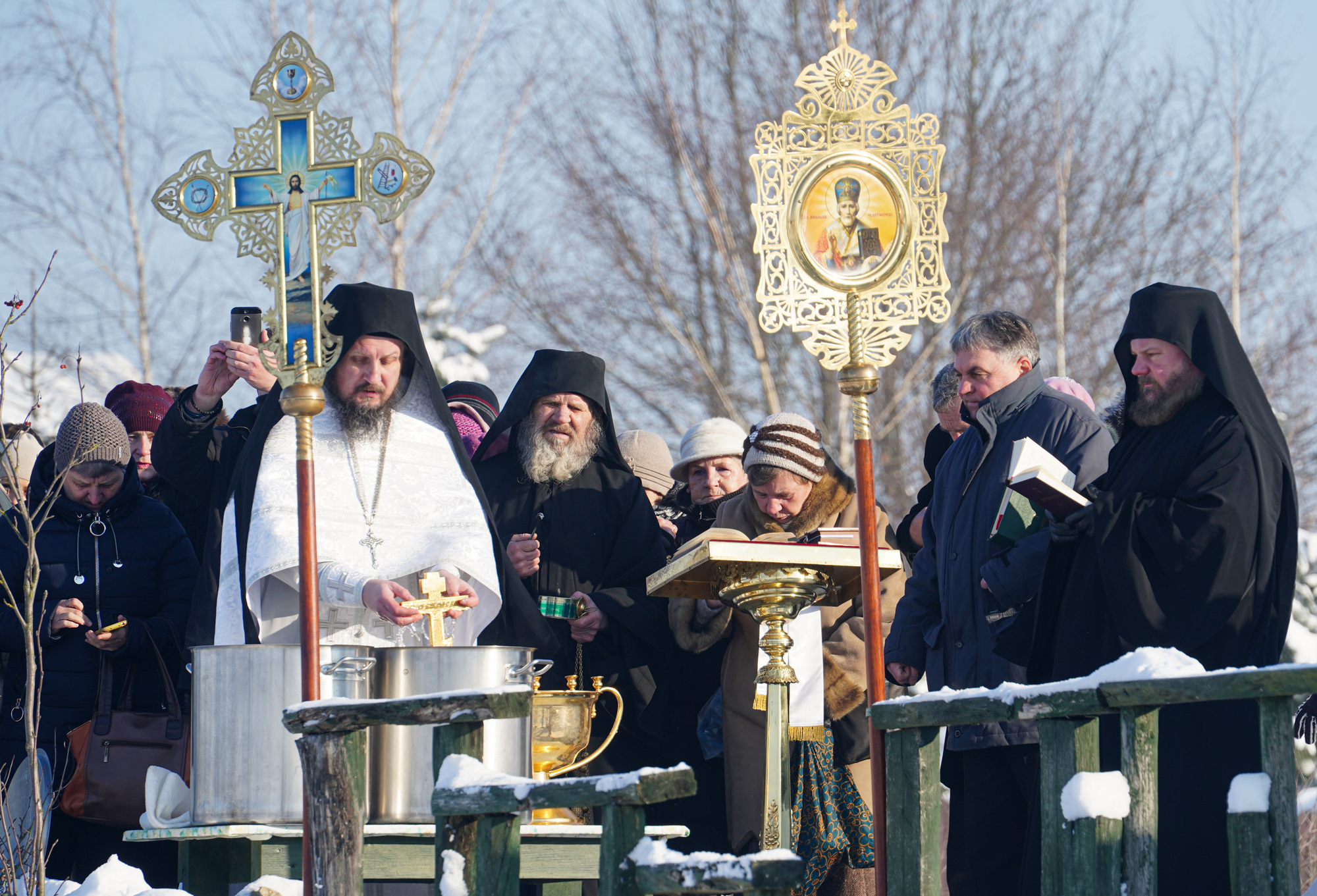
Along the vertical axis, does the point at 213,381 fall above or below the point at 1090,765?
above

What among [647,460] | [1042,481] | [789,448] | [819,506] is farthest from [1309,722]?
[647,460]

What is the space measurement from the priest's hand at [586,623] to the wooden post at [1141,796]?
2.68 meters

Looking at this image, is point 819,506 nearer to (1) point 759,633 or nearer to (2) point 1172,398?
(1) point 759,633

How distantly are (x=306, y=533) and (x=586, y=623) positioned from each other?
138cm

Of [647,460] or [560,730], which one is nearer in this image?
[560,730]

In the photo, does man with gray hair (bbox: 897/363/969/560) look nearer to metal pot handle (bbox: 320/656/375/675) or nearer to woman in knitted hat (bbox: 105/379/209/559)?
metal pot handle (bbox: 320/656/375/675)

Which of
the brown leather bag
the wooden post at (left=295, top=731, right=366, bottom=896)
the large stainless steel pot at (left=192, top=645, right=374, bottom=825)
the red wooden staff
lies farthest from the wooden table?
the brown leather bag

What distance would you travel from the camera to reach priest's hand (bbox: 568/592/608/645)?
223 inches

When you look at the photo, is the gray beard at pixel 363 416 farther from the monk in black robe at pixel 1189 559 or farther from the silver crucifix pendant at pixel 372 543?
the monk in black robe at pixel 1189 559

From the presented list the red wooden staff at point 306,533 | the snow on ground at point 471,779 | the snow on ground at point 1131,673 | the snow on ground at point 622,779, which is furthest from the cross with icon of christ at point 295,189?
the snow on ground at point 1131,673

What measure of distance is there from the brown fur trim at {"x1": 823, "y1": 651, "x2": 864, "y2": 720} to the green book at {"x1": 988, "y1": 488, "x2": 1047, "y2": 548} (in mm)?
1079

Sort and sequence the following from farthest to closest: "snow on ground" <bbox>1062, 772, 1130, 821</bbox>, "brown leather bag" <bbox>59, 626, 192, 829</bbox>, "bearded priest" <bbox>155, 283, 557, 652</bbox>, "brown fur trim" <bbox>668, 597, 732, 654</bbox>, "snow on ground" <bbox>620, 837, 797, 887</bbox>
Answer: "brown fur trim" <bbox>668, 597, 732, 654</bbox> < "brown leather bag" <bbox>59, 626, 192, 829</bbox> < "bearded priest" <bbox>155, 283, 557, 652</bbox> < "snow on ground" <bbox>1062, 772, 1130, 821</bbox> < "snow on ground" <bbox>620, 837, 797, 887</bbox>

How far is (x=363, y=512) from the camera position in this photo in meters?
5.32

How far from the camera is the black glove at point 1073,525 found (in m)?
4.37
